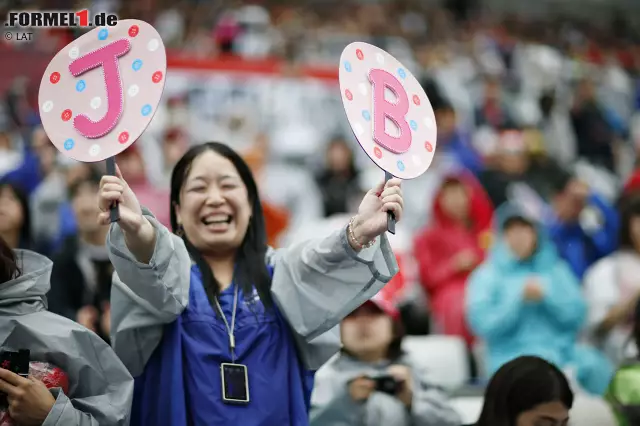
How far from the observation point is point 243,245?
294cm

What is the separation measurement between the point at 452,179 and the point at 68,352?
370 centimetres

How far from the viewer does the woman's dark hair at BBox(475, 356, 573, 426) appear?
9.93 ft

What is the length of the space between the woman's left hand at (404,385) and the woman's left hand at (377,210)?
2.87 feet

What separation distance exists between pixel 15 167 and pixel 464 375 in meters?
3.45

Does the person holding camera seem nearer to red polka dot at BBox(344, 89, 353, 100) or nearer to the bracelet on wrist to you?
the bracelet on wrist

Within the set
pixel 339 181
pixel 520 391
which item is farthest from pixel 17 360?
pixel 339 181

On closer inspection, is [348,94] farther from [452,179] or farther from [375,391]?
[452,179]

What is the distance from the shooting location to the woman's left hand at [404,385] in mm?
3404

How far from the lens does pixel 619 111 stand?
1169 cm

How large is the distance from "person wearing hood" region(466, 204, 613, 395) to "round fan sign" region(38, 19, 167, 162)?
2649 mm

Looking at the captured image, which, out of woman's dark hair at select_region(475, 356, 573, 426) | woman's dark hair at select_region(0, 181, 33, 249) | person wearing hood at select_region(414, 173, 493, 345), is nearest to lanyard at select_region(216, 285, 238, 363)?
woman's dark hair at select_region(475, 356, 573, 426)

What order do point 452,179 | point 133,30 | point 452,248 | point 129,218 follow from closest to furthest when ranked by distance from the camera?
point 129,218 → point 133,30 → point 452,248 → point 452,179

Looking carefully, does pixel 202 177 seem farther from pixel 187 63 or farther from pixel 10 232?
pixel 187 63

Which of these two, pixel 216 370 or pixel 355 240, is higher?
pixel 355 240
